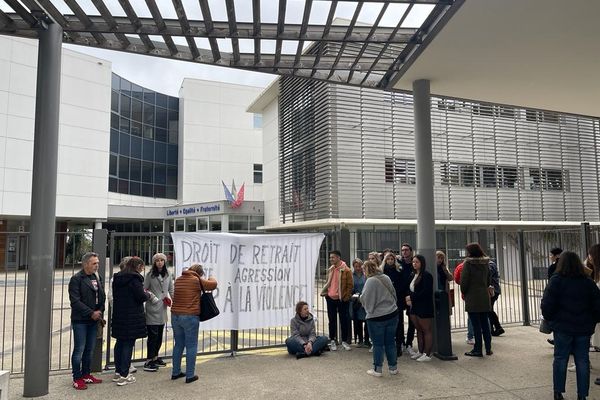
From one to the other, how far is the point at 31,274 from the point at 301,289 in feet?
14.3

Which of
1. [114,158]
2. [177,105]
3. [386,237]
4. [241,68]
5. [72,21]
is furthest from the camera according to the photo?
[177,105]

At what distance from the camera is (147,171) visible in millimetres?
38094

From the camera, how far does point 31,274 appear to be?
5891 millimetres

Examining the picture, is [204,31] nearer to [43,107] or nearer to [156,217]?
[43,107]

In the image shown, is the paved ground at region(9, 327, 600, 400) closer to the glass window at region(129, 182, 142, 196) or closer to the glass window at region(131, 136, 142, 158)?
the glass window at region(129, 182, 142, 196)

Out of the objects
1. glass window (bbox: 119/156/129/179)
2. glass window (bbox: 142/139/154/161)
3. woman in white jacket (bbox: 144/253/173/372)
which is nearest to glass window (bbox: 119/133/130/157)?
glass window (bbox: 119/156/129/179)

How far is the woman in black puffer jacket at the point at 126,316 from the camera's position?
6324mm

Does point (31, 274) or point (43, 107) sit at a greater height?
point (43, 107)

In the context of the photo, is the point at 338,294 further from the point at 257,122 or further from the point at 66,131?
the point at 257,122

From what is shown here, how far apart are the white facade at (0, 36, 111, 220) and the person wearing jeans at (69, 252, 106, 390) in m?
25.9

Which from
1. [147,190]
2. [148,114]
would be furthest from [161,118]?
[147,190]

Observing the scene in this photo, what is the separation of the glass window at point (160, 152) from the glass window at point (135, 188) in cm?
262

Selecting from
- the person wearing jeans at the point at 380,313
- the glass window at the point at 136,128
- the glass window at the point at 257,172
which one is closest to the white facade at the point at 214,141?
the glass window at the point at 257,172

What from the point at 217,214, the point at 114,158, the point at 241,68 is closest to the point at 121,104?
the point at 114,158
